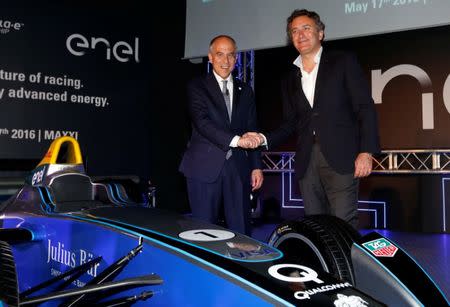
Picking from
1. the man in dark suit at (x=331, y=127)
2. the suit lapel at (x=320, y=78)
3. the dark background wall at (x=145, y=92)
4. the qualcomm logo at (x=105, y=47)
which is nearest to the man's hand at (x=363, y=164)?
the man in dark suit at (x=331, y=127)

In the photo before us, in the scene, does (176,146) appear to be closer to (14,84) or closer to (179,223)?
(14,84)

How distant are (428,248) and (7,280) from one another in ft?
15.6

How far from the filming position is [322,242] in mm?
1862

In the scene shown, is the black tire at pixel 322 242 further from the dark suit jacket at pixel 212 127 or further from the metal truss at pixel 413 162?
the metal truss at pixel 413 162

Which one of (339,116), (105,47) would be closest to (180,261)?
(339,116)

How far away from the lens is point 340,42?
7039 mm

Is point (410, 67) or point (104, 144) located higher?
point (410, 67)

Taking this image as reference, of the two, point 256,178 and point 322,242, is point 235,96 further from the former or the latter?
point 322,242

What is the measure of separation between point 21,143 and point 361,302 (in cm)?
520

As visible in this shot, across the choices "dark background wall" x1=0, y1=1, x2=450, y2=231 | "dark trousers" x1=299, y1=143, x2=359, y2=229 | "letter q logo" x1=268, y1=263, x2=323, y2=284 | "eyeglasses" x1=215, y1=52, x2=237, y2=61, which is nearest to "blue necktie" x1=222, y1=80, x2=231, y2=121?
"eyeglasses" x1=215, y1=52, x2=237, y2=61

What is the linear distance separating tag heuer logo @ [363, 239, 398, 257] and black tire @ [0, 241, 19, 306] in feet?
3.98

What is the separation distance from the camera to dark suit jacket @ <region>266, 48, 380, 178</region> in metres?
2.59

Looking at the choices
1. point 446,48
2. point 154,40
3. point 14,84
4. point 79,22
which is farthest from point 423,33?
point 14,84

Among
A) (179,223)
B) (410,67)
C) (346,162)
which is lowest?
(179,223)
